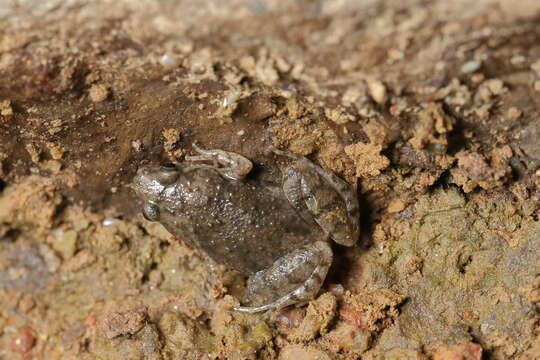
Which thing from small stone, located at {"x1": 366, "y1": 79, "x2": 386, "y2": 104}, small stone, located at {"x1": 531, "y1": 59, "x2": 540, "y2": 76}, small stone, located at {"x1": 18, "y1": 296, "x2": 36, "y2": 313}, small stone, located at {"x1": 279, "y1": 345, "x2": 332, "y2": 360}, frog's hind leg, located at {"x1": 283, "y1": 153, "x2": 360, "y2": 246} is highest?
small stone, located at {"x1": 531, "y1": 59, "x2": 540, "y2": 76}

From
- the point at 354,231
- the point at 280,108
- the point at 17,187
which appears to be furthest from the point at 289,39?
the point at 17,187

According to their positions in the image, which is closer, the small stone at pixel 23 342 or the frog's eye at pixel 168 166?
the frog's eye at pixel 168 166

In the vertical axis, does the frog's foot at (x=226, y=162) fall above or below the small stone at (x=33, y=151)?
below

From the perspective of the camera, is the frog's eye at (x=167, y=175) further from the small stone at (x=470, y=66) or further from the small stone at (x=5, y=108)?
the small stone at (x=470, y=66)

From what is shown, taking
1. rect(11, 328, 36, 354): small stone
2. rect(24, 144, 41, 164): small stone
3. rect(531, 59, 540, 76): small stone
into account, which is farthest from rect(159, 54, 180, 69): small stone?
rect(11, 328, 36, 354): small stone

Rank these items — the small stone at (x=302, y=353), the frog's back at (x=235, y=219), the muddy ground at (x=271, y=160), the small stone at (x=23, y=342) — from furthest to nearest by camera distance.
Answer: the small stone at (x=23, y=342) → the frog's back at (x=235, y=219) → the small stone at (x=302, y=353) → the muddy ground at (x=271, y=160)

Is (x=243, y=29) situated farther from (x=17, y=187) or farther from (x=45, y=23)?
(x=17, y=187)

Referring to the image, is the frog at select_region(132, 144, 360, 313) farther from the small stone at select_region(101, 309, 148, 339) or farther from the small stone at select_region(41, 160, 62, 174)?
the small stone at select_region(101, 309, 148, 339)

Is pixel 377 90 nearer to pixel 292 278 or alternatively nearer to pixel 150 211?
pixel 292 278

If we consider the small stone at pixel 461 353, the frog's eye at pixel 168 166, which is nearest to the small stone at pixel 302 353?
the small stone at pixel 461 353
